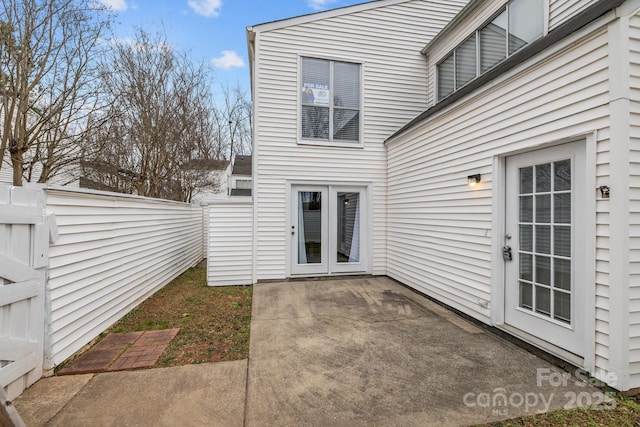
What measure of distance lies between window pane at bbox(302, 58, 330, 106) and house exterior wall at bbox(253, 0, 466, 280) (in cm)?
18

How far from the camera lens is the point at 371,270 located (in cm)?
671

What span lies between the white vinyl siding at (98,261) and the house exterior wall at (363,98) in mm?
A: 2014

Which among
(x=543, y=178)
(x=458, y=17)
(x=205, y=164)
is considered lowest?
(x=543, y=178)

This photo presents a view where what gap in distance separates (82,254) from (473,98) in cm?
523

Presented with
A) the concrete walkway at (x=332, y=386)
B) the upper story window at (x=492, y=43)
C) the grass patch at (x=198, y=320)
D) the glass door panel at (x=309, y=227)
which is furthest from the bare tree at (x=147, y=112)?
the upper story window at (x=492, y=43)

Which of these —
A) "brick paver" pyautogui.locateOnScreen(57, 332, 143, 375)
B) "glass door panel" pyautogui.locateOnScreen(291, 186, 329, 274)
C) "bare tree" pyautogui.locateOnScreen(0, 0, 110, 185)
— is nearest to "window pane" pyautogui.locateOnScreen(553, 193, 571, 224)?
"glass door panel" pyautogui.locateOnScreen(291, 186, 329, 274)

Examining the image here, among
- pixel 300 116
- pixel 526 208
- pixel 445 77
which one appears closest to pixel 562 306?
pixel 526 208

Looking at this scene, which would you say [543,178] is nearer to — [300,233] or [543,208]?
[543,208]

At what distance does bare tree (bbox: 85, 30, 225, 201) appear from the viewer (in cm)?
759

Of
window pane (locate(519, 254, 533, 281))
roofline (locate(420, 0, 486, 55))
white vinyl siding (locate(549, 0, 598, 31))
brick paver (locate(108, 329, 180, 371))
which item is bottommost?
brick paver (locate(108, 329, 180, 371))

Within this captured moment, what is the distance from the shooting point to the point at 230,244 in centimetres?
612

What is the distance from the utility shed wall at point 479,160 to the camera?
2508 mm

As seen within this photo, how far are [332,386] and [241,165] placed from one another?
57.4ft

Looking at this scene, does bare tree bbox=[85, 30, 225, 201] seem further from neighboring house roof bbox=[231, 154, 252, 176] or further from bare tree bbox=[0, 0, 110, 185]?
neighboring house roof bbox=[231, 154, 252, 176]
